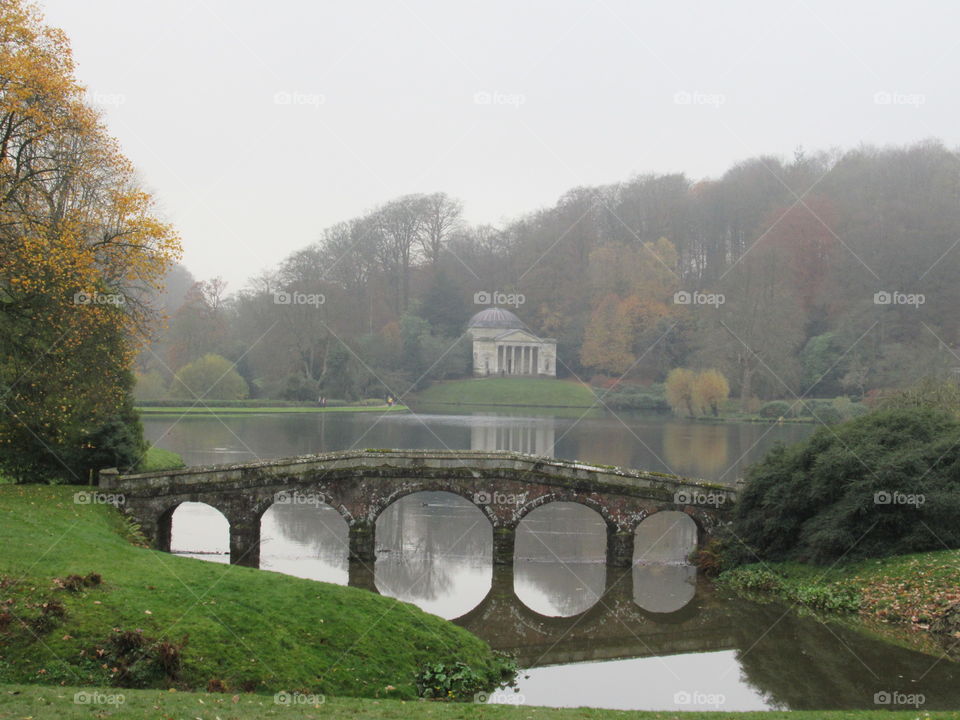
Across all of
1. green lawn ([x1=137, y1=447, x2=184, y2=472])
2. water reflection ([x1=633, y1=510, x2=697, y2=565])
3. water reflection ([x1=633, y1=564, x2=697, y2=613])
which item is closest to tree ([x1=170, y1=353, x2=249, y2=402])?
green lawn ([x1=137, y1=447, x2=184, y2=472])

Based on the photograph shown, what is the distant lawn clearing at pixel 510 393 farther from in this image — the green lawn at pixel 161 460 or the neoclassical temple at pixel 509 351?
the green lawn at pixel 161 460

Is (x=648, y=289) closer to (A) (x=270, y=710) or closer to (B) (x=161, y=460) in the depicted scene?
(B) (x=161, y=460)

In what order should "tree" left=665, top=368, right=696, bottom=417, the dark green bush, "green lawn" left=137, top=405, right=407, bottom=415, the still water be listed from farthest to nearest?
"tree" left=665, top=368, right=696, bottom=417 < "green lawn" left=137, top=405, right=407, bottom=415 < the dark green bush < the still water

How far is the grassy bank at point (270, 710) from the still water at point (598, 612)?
2494 mm

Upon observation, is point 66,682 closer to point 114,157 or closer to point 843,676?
point 843,676

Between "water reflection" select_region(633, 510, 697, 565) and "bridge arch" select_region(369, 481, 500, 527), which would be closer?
"bridge arch" select_region(369, 481, 500, 527)

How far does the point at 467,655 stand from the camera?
16.9 meters

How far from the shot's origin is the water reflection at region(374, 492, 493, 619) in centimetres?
2305

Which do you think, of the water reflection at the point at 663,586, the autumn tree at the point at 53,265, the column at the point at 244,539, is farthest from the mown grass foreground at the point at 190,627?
the water reflection at the point at 663,586

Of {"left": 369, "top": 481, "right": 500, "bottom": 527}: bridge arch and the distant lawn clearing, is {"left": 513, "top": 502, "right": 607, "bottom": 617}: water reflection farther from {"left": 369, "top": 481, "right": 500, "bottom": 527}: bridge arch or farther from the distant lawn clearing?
the distant lawn clearing

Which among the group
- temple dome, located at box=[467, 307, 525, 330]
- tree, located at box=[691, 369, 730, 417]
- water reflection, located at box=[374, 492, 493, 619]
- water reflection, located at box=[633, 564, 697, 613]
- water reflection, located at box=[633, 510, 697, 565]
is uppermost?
temple dome, located at box=[467, 307, 525, 330]

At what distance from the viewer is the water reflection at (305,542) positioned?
24.8m

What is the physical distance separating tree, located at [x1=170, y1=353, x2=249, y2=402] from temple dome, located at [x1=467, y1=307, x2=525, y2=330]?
→ 36.8 meters

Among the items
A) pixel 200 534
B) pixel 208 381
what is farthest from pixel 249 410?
pixel 200 534
